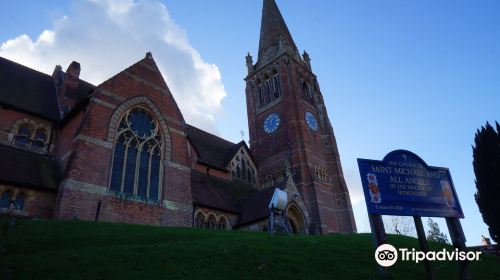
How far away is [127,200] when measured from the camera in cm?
1828

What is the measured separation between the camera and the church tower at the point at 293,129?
3656cm

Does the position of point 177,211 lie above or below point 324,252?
above

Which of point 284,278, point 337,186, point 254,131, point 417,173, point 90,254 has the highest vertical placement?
point 254,131

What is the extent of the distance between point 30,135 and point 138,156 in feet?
20.0

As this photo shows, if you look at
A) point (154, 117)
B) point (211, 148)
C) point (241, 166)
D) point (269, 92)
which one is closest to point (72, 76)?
point (154, 117)

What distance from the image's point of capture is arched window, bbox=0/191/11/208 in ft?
50.1

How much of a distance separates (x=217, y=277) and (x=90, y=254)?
374 cm

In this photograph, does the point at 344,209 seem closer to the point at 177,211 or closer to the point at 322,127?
the point at 322,127

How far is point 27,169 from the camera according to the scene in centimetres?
1698

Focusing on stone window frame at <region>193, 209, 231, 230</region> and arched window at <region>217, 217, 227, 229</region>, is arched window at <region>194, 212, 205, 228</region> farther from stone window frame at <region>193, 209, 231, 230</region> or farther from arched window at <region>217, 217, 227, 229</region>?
arched window at <region>217, 217, 227, 229</region>

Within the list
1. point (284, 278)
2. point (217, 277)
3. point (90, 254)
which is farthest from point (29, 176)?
point (284, 278)

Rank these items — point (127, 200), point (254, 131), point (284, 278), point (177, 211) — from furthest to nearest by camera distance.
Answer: point (254, 131) → point (177, 211) → point (127, 200) → point (284, 278)

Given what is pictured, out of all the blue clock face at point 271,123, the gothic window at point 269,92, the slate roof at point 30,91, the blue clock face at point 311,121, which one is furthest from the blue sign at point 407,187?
the gothic window at point 269,92

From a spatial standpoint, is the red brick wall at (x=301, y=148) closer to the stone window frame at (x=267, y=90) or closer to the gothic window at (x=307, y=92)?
the stone window frame at (x=267, y=90)
